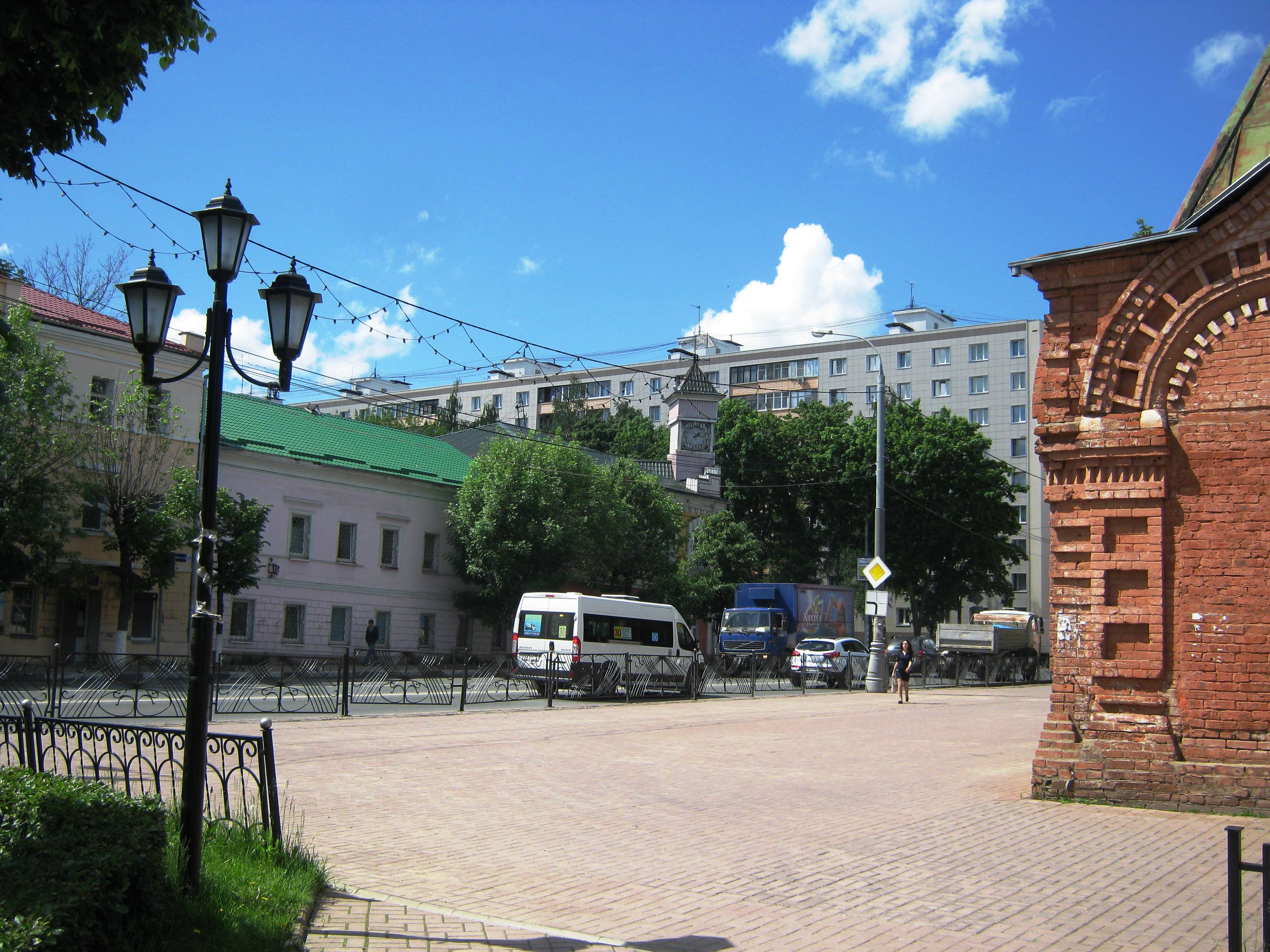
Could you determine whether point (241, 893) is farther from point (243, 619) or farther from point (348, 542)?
point (348, 542)

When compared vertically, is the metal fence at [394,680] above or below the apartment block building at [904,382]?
below

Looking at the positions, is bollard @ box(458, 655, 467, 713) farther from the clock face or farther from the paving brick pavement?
the clock face

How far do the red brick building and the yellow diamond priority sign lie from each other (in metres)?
19.0

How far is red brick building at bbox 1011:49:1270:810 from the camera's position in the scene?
10.8 meters

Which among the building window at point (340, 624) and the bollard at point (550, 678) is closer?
the bollard at point (550, 678)

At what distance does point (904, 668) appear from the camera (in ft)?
90.8

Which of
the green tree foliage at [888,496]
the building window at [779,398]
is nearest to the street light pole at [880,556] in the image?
the green tree foliage at [888,496]

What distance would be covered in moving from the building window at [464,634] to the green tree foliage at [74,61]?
39679 mm

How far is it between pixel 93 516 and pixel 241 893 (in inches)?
1181

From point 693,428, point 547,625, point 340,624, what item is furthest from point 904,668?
point 693,428

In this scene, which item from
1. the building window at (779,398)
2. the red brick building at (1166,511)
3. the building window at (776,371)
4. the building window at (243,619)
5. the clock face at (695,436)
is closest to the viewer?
the red brick building at (1166,511)

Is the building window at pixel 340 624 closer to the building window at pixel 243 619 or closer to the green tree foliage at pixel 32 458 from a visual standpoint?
the building window at pixel 243 619

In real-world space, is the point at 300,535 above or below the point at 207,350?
below

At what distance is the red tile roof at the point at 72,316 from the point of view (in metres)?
32.0
